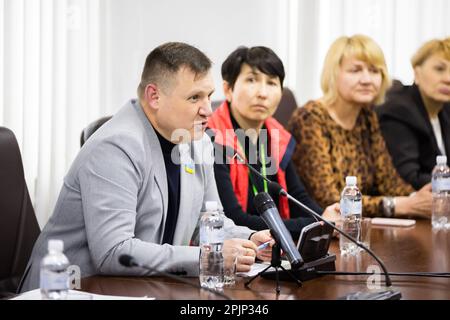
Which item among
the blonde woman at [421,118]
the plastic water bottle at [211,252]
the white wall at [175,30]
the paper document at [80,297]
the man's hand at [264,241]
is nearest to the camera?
the paper document at [80,297]

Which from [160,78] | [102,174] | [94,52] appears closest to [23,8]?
[94,52]

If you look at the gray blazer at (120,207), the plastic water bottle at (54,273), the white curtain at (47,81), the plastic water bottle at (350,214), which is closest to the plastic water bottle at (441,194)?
the plastic water bottle at (350,214)

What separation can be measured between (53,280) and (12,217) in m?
0.87

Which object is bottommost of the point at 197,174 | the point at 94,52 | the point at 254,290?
the point at 254,290

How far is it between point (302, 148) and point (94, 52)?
3.42ft

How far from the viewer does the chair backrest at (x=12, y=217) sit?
7.91 ft

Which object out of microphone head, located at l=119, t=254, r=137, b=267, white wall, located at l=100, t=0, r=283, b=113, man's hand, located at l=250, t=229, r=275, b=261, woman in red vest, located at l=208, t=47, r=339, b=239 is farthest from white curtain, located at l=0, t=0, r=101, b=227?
microphone head, located at l=119, t=254, r=137, b=267

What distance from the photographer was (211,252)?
2.01 m

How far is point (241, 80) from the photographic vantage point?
10.5 ft

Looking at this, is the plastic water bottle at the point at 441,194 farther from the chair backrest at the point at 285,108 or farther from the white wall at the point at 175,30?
the white wall at the point at 175,30

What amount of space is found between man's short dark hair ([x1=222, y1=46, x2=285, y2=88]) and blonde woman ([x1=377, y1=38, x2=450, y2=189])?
2.98 feet

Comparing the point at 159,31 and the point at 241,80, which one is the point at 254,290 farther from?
the point at 159,31

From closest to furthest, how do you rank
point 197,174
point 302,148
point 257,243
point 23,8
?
point 257,243 < point 197,174 < point 23,8 < point 302,148

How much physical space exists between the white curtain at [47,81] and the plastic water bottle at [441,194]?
1547 mm
